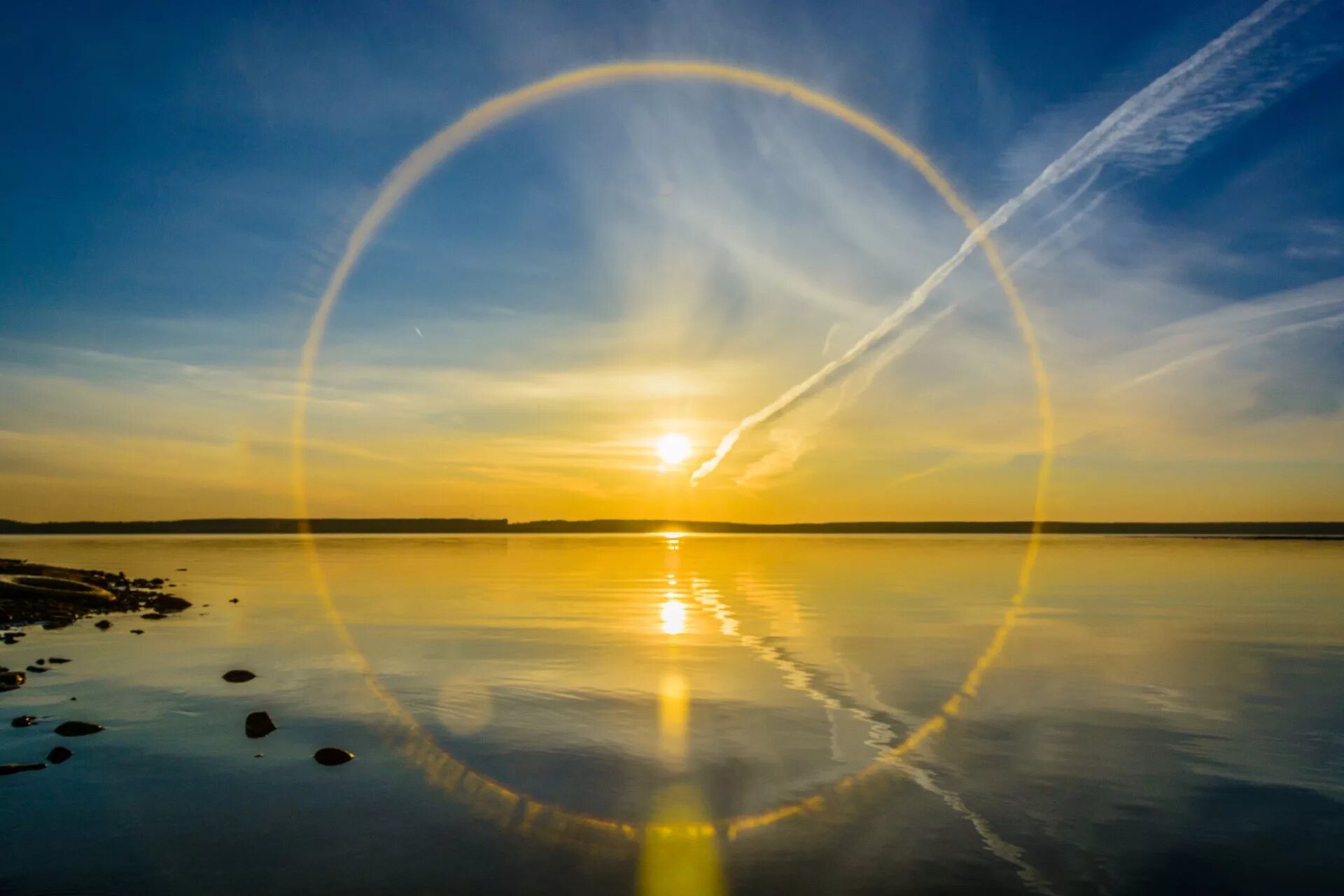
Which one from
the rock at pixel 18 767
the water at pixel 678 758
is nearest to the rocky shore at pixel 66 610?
the rock at pixel 18 767

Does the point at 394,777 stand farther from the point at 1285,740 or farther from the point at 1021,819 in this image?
the point at 1285,740

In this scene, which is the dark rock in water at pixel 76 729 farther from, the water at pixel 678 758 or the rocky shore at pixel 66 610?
the water at pixel 678 758

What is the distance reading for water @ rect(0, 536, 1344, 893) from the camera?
14555 millimetres

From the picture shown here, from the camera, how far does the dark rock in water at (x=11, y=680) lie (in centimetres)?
2783

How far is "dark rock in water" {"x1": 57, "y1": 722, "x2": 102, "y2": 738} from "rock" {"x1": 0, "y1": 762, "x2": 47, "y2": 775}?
283 cm

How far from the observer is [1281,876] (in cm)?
1419

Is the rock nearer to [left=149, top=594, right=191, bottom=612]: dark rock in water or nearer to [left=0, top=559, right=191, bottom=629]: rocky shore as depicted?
[left=0, top=559, right=191, bottom=629]: rocky shore

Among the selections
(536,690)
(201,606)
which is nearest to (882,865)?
(536,690)

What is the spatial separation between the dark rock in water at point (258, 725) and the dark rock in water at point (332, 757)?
2.82 meters

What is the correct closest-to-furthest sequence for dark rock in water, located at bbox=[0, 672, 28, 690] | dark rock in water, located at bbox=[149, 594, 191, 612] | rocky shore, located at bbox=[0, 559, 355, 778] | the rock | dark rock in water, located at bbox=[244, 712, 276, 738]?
the rock < rocky shore, located at bbox=[0, 559, 355, 778] < dark rock in water, located at bbox=[244, 712, 276, 738] < dark rock in water, located at bbox=[0, 672, 28, 690] < dark rock in water, located at bbox=[149, 594, 191, 612]

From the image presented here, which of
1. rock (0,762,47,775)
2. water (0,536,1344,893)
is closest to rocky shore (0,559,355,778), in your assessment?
rock (0,762,47,775)

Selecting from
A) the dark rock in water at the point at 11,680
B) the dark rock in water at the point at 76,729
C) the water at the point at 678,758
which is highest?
the dark rock in water at the point at 11,680

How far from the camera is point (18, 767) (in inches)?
758

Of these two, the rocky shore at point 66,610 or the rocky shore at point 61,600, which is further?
the rocky shore at point 61,600
